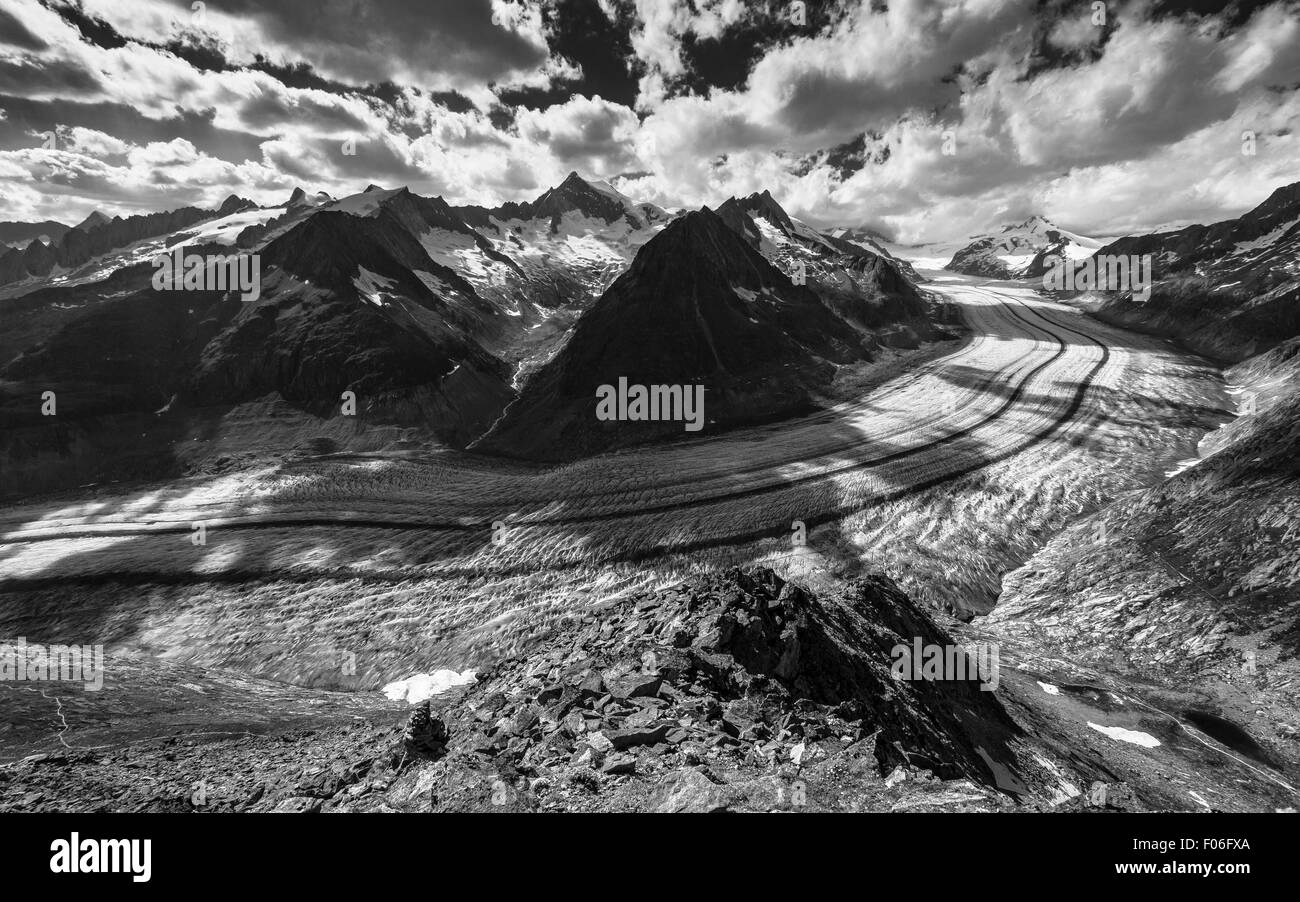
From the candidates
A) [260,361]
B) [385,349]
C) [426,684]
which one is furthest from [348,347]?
[426,684]

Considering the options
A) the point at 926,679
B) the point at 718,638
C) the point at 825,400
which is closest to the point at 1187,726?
the point at 926,679

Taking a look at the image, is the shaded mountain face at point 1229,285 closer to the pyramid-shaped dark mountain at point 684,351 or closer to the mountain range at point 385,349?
the mountain range at point 385,349

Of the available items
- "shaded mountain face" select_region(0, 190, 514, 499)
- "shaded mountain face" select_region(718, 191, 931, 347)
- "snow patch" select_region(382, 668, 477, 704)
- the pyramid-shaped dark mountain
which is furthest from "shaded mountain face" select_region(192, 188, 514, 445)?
"shaded mountain face" select_region(718, 191, 931, 347)

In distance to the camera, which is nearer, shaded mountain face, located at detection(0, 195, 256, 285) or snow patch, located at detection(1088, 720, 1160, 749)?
snow patch, located at detection(1088, 720, 1160, 749)

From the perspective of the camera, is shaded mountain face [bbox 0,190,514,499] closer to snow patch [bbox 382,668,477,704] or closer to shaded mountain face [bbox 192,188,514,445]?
shaded mountain face [bbox 192,188,514,445]

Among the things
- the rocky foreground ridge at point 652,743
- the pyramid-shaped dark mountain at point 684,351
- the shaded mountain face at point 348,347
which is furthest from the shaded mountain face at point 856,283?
the rocky foreground ridge at point 652,743

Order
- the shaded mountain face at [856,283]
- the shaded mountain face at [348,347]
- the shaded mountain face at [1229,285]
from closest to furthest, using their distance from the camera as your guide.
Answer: the shaded mountain face at [1229,285] < the shaded mountain face at [348,347] < the shaded mountain face at [856,283]
